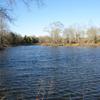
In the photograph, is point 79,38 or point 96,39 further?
point 79,38

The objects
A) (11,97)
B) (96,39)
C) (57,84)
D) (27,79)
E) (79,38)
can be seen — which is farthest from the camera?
(79,38)

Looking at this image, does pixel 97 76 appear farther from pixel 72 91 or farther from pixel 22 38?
pixel 22 38

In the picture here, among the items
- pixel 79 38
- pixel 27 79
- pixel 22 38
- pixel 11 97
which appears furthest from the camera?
pixel 22 38

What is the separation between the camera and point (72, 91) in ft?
49.2

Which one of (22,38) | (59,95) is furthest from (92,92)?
(22,38)

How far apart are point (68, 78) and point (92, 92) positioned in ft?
16.3

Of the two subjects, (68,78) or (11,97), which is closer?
(11,97)

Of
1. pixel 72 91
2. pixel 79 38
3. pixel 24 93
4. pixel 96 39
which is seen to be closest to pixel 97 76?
pixel 72 91

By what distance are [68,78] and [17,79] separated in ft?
14.1

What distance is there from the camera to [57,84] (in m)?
17.3

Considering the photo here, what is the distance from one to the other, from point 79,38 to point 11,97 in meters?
114

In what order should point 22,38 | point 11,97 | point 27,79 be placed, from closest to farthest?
point 11,97
point 27,79
point 22,38

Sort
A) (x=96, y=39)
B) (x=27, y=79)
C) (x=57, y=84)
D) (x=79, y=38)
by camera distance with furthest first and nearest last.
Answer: (x=79, y=38), (x=96, y=39), (x=27, y=79), (x=57, y=84)

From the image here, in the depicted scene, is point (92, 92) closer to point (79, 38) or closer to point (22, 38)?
point (79, 38)
